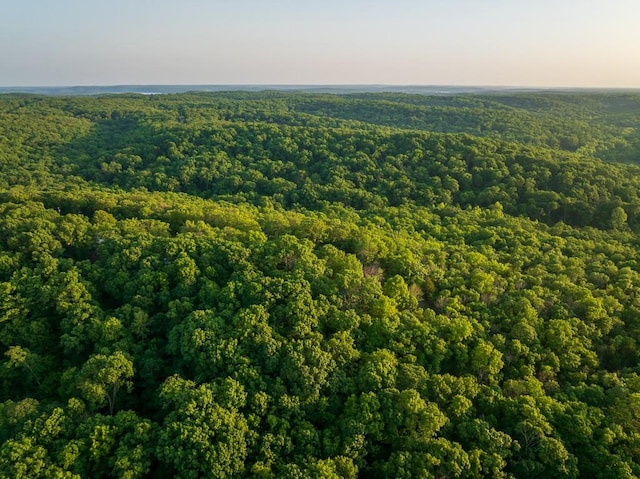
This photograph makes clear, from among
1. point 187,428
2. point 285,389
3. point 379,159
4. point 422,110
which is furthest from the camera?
point 422,110

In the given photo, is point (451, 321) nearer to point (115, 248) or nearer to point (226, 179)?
point (115, 248)

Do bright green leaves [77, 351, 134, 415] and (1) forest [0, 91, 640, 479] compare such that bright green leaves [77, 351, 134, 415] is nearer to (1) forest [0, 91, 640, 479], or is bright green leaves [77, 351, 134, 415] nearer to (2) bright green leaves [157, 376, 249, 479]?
(1) forest [0, 91, 640, 479]

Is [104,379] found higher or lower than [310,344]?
lower

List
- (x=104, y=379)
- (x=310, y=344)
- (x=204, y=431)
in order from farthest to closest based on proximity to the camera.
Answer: (x=310, y=344)
(x=104, y=379)
(x=204, y=431)

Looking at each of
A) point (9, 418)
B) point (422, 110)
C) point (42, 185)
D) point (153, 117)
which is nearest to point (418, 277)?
point (9, 418)

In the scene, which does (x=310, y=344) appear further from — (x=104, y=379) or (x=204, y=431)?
(x=104, y=379)

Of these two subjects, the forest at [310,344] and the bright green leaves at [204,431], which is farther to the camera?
the forest at [310,344]

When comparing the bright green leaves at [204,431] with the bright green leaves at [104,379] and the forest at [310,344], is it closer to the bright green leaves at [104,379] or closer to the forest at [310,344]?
the forest at [310,344]

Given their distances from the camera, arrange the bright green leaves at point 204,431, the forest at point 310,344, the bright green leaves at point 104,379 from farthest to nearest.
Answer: the bright green leaves at point 104,379
the forest at point 310,344
the bright green leaves at point 204,431

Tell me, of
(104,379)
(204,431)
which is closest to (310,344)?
(204,431)

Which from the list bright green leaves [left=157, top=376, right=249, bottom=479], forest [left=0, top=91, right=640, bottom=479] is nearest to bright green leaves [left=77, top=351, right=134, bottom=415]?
forest [left=0, top=91, right=640, bottom=479]

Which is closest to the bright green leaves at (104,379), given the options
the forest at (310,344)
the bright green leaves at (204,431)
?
the forest at (310,344)
